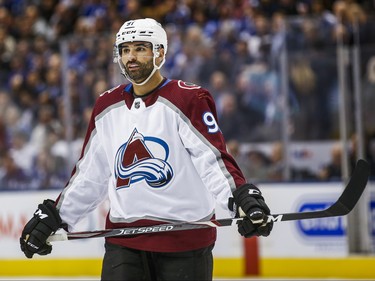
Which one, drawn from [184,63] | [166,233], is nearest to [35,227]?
[166,233]

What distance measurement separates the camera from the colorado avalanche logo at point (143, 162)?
11.5 feet

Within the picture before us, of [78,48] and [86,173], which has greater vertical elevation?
[78,48]

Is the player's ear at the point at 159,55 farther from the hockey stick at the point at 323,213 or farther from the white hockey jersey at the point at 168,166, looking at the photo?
the hockey stick at the point at 323,213

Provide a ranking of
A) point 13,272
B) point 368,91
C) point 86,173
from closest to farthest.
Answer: point 86,173 < point 368,91 < point 13,272

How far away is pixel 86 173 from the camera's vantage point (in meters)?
3.73

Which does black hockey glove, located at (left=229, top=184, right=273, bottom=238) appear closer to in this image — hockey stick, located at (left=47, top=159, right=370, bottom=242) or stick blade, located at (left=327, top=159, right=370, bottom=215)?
hockey stick, located at (left=47, top=159, right=370, bottom=242)

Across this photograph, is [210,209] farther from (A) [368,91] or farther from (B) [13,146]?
(B) [13,146]

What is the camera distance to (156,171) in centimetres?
349

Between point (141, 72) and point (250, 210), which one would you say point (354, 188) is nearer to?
point (250, 210)

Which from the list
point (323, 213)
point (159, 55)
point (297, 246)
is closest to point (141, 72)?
point (159, 55)

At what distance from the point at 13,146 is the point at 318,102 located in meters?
2.71

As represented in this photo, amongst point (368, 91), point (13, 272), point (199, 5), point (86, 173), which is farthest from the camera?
point (199, 5)

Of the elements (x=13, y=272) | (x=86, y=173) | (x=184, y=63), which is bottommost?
(x=13, y=272)

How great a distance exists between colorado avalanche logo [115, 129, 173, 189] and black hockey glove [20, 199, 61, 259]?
12.2 inches
